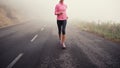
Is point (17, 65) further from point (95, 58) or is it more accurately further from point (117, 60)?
point (117, 60)

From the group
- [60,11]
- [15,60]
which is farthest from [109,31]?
[15,60]

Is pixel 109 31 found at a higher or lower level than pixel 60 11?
lower

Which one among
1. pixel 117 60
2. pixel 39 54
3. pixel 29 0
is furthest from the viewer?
pixel 29 0

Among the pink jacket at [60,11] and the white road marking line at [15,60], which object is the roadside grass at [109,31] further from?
the white road marking line at [15,60]

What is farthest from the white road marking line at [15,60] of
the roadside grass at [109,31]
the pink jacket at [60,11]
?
the roadside grass at [109,31]

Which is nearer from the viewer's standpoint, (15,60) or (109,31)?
(15,60)

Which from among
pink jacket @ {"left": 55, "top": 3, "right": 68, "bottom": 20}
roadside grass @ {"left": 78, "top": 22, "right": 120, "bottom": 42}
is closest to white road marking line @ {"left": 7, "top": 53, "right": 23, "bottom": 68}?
pink jacket @ {"left": 55, "top": 3, "right": 68, "bottom": 20}

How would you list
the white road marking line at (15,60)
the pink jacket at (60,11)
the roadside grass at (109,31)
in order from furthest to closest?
1. the roadside grass at (109,31)
2. the pink jacket at (60,11)
3. the white road marking line at (15,60)

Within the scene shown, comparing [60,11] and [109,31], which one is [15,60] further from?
[109,31]

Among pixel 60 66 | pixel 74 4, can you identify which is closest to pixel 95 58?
pixel 60 66

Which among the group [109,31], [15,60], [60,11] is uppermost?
[60,11]

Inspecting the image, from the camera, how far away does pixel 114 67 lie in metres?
5.23

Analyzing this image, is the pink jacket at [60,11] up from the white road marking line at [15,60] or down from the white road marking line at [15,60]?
up

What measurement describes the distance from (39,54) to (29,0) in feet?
271
